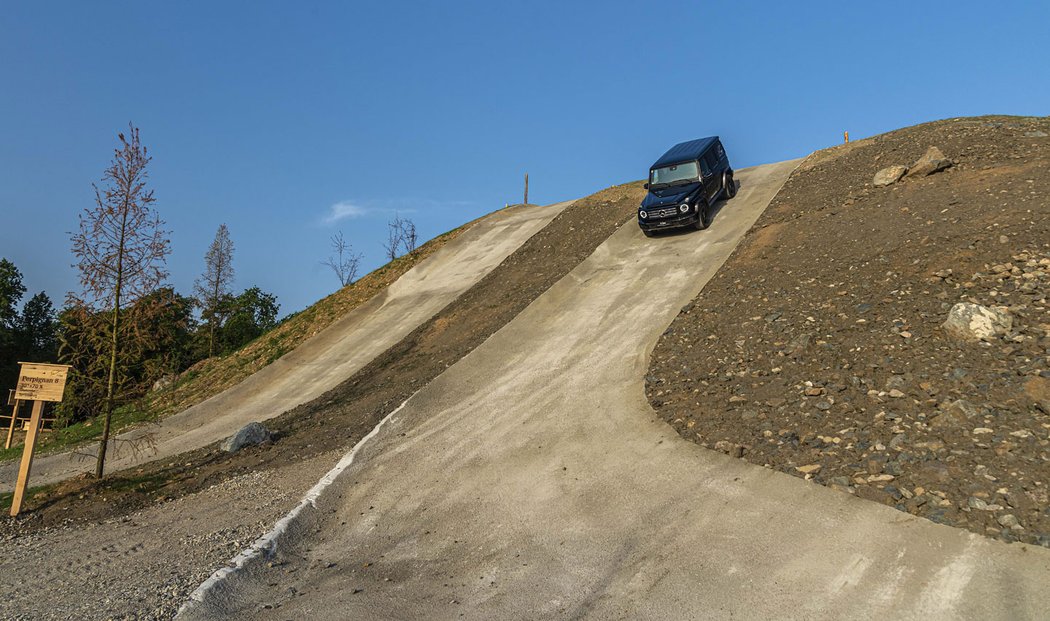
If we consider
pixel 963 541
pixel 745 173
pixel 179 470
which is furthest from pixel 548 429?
pixel 745 173

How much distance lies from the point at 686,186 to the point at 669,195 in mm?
603

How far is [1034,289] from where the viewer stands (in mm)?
9680

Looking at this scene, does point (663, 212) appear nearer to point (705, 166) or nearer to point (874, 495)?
point (705, 166)

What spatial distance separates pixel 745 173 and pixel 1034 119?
338 inches

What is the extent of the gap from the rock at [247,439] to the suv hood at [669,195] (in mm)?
11866

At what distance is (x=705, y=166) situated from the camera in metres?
19.7

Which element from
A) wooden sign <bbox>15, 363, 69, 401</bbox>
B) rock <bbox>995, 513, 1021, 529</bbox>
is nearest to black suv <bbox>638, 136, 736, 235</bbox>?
rock <bbox>995, 513, 1021, 529</bbox>

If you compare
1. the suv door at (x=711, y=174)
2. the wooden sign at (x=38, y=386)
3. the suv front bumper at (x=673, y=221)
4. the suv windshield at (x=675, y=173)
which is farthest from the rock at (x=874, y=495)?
the suv windshield at (x=675, y=173)

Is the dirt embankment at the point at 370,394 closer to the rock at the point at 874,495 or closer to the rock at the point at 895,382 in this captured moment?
the rock at the point at 874,495

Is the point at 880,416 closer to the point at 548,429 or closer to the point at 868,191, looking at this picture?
the point at 548,429

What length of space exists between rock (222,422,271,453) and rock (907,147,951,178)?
16.6 meters

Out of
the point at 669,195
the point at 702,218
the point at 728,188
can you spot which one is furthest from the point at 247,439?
the point at 728,188

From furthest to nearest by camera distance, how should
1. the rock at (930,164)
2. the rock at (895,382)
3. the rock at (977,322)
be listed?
the rock at (930,164), the rock at (977,322), the rock at (895,382)

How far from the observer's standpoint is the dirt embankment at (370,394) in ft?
33.0
